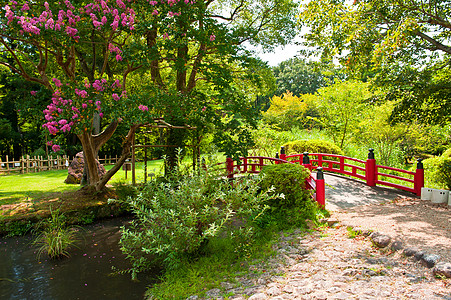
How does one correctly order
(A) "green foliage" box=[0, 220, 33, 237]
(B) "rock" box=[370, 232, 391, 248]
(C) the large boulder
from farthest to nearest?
(C) the large boulder < (A) "green foliage" box=[0, 220, 33, 237] < (B) "rock" box=[370, 232, 391, 248]

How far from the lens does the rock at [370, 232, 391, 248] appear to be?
5.28 meters

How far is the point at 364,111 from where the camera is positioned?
15523 mm

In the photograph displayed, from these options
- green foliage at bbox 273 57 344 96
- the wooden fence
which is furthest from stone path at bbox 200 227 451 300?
green foliage at bbox 273 57 344 96

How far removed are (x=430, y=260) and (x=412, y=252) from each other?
0.35m

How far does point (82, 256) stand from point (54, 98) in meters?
3.86

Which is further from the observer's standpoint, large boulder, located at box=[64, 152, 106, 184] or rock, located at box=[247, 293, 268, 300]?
large boulder, located at box=[64, 152, 106, 184]

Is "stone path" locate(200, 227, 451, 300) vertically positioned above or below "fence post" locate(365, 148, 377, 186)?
below

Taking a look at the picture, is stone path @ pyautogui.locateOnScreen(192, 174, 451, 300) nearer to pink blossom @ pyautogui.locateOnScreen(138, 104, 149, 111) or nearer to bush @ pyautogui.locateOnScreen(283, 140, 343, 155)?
pink blossom @ pyautogui.locateOnScreen(138, 104, 149, 111)

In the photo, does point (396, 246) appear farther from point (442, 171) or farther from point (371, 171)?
point (371, 171)

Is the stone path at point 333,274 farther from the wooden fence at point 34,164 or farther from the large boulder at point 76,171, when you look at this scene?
the wooden fence at point 34,164

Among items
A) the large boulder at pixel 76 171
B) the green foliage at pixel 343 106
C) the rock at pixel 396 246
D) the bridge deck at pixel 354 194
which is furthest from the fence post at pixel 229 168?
the green foliage at pixel 343 106

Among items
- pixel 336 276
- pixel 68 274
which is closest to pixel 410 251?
pixel 336 276

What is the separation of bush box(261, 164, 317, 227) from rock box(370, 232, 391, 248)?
5.31ft

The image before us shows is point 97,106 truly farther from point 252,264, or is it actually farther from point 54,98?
point 252,264
